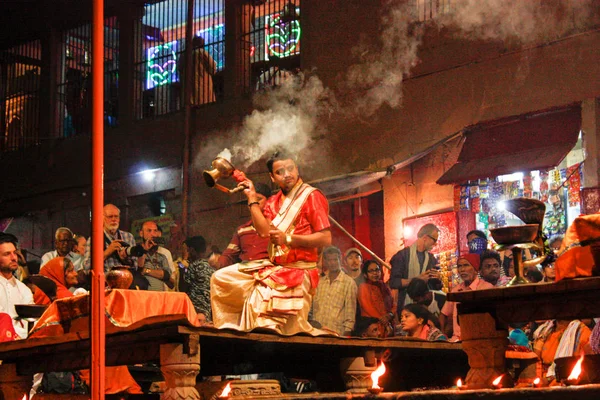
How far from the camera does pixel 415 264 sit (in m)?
11.1

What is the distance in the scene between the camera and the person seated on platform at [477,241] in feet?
33.9

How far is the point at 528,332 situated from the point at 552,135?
252 centimetres

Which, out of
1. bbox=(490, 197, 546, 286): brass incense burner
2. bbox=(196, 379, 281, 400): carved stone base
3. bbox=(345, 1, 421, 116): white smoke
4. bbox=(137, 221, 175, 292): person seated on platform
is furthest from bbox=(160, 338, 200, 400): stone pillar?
bbox=(345, 1, 421, 116): white smoke

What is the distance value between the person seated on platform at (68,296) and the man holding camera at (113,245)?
0.68 meters

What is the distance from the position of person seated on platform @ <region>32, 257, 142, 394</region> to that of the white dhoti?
1046mm

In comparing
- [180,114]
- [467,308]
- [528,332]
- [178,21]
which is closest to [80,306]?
[467,308]

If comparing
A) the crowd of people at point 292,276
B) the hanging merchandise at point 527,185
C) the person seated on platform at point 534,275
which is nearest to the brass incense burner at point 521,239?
the crowd of people at point 292,276

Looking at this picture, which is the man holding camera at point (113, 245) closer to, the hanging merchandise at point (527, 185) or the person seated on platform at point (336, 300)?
the person seated on platform at point (336, 300)

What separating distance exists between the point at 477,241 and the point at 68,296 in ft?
15.1

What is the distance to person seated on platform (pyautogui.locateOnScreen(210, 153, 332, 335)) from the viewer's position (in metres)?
7.49

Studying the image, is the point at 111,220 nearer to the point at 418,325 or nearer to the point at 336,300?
the point at 336,300

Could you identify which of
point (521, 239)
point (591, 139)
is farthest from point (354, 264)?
point (521, 239)

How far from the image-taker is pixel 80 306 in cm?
736

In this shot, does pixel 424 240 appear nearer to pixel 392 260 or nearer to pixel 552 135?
pixel 392 260
